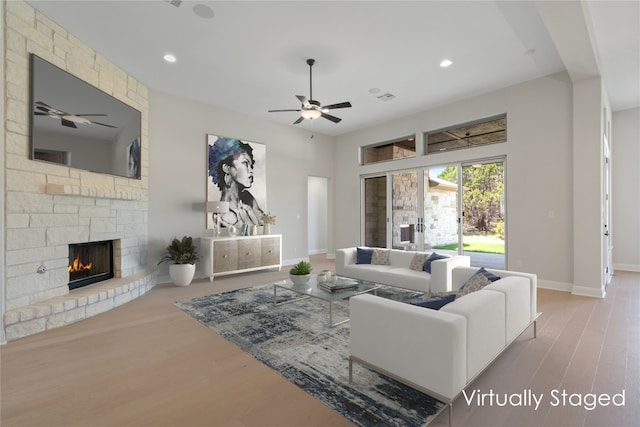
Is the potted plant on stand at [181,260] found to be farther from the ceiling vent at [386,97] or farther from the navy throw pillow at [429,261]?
the ceiling vent at [386,97]

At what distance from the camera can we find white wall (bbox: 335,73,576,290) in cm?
473

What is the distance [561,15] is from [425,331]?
3384 millimetres

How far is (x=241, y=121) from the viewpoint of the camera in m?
6.54

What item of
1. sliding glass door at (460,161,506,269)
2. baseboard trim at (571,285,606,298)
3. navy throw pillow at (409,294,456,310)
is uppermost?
sliding glass door at (460,161,506,269)

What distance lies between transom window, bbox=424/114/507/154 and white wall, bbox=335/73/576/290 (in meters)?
0.17

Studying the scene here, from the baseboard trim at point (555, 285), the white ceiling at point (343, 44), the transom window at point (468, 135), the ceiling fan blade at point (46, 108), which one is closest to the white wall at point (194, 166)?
the white ceiling at point (343, 44)

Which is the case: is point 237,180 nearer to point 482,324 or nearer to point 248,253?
point 248,253

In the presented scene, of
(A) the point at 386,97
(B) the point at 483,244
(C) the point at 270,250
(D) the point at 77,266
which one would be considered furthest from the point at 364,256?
(D) the point at 77,266

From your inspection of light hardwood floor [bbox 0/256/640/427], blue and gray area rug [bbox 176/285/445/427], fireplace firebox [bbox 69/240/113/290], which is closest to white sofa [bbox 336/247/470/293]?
blue and gray area rug [bbox 176/285/445/427]

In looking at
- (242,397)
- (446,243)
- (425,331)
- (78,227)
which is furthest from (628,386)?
(78,227)

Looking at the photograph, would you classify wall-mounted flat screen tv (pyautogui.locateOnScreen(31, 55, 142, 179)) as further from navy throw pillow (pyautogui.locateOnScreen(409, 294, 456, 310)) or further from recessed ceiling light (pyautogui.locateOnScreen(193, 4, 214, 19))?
navy throw pillow (pyautogui.locateOnScreen(409, 294, 456, 310))

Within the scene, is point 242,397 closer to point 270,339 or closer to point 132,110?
point 270,339

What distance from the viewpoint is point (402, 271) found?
4.43m

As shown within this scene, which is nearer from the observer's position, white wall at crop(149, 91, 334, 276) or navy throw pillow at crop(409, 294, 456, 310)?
navy throw pillow at crop(409, 294, 456, 310)
